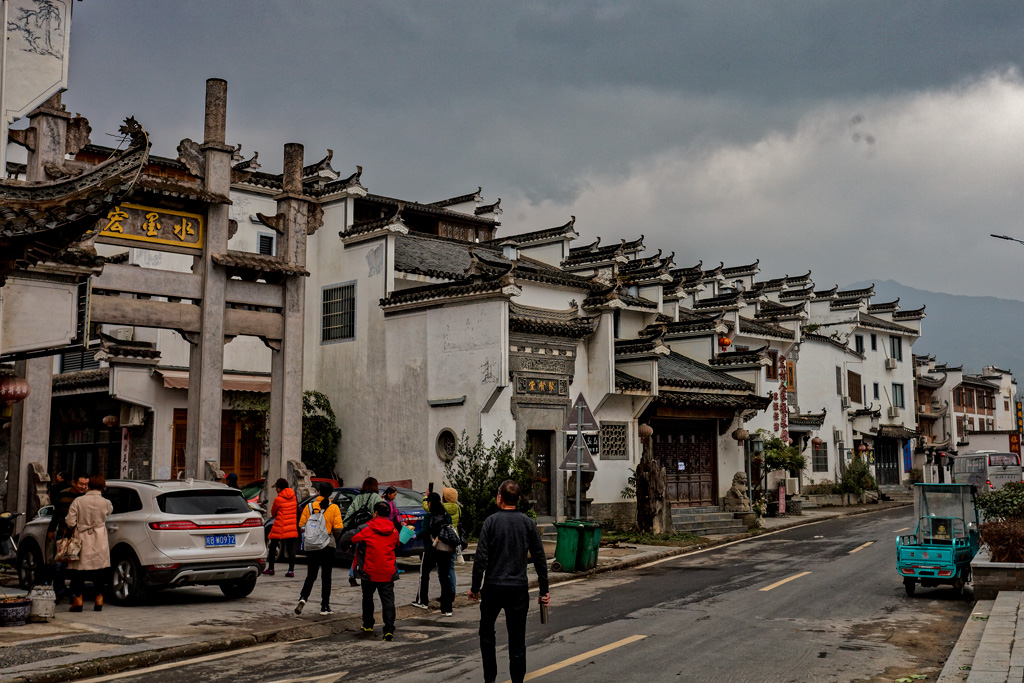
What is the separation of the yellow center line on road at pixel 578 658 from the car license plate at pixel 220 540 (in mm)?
5725

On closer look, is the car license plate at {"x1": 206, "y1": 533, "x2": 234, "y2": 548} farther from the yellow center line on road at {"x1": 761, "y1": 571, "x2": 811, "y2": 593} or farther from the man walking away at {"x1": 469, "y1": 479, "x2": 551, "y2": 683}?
the yellow center line on road at {"x1": 761, "y1": 571, "x2": 811, "y2": 593}

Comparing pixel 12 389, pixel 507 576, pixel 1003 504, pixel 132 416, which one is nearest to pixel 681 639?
pixel 507 576

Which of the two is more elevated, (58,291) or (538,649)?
(58,291)

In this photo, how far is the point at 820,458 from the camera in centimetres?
4759

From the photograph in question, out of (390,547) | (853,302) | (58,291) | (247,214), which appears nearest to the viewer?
(390,547)

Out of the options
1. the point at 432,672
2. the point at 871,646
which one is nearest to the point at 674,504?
the point at 871,646

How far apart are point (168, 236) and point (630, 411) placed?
13896 mm

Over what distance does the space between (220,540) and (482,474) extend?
9445 millimetres

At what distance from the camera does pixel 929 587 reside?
1628cm

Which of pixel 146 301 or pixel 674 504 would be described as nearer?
pixel 146 301

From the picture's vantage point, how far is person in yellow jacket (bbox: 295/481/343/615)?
12680 mm

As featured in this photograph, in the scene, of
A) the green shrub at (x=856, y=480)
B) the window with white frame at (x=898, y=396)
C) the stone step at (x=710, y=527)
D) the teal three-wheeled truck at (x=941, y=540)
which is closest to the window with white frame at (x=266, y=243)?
the stone step at (x=710, y=527)

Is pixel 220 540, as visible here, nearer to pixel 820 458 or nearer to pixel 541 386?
pixel 541 386

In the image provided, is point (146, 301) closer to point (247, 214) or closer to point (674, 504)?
point (247, 214)
